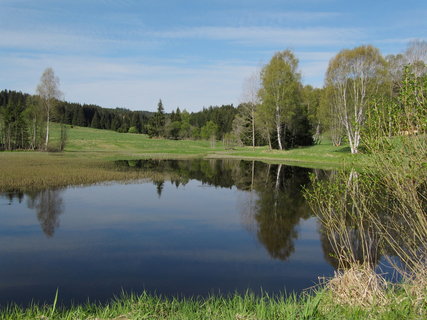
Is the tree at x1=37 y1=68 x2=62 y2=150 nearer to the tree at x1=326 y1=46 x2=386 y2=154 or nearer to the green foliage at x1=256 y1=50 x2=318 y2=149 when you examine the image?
the green foliage at x1=256 y1=50 x2=318 y2=149

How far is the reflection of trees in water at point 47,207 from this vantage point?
13158 millimetres

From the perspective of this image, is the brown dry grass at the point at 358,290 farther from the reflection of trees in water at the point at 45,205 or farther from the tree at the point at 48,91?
the tree at the point at 48,91

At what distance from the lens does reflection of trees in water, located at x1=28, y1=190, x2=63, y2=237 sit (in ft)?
43.2

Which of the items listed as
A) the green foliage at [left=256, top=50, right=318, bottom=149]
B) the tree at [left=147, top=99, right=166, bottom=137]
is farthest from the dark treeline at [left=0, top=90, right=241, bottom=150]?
the green foliage at [left=256, top=50, right=318, bottom=149]

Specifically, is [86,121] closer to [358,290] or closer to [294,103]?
[294,103]

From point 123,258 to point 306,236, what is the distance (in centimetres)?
646

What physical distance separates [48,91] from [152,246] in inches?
2127

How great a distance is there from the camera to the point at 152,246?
36.9ft

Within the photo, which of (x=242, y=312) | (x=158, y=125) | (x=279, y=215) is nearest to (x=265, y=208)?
(x=279, y=215)

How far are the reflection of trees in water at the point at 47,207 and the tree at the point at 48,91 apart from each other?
42.5 m

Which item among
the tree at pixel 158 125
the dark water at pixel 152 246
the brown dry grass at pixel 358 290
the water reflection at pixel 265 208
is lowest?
the dark water at pixel 152 246

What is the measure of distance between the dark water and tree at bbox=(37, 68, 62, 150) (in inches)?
1682

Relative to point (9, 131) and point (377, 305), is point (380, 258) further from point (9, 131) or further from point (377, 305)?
point (9, 131)

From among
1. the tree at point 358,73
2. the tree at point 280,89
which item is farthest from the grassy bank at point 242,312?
the tree at point 280,89
